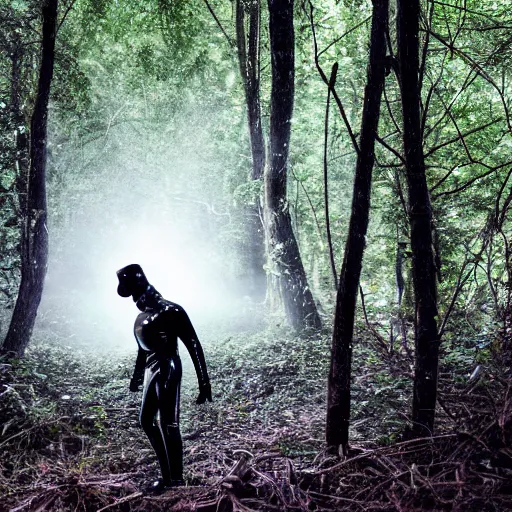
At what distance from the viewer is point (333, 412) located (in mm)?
4750

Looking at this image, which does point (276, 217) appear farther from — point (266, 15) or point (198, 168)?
point (198, 168)

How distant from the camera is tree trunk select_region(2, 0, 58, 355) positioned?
8.56 metres

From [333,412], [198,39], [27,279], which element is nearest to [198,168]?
[198,39]

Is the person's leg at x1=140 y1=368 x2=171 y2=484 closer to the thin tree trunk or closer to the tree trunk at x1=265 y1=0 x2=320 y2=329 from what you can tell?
the thin tree trunk

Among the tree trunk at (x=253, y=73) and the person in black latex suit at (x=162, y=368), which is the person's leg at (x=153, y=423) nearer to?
the person in black latex suit at (x=162, y=368)

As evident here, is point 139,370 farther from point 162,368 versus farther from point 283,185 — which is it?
point 283,185

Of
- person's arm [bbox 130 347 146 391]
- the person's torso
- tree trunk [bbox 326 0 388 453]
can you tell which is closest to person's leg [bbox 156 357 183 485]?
the person's torso

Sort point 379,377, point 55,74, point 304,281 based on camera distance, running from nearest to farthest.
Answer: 1. point 379,377
2. point 55,74
3. point 304,281

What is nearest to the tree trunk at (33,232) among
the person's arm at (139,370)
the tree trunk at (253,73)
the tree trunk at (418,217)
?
the person's arm at (139,370)

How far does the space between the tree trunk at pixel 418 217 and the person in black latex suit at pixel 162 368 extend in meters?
2.04

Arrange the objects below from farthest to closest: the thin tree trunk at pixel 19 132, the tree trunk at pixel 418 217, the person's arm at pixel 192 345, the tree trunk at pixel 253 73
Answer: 1. the tree trunk at pixel 253 73
2. the thin tree trunk at pixel 19 132
3. the person's arm at pixel 192 345
4. the tree trunk at pixel 418 217

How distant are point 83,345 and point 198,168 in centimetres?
993

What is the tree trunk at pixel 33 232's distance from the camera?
28.1 feet

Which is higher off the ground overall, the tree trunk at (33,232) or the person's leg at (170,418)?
the tree trunk at (33,232)
